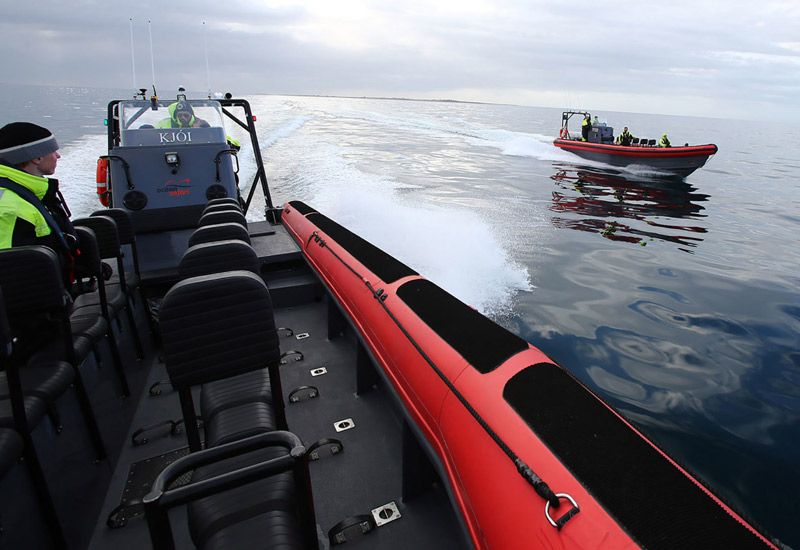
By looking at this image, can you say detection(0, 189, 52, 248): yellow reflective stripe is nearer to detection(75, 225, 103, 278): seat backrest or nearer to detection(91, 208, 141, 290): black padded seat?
detection(75, 225, 103, 278): seat backrest

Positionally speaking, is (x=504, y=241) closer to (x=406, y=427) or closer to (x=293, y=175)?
(x=406, y=427)

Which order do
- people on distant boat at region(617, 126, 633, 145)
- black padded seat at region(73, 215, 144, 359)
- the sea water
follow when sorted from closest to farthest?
black padded seat at region(73, 215, 144, 359), the sea water, people on distant boat at region(617, 126, 633, 145)

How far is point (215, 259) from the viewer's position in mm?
2359

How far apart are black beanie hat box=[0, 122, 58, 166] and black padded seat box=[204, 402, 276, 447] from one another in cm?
166

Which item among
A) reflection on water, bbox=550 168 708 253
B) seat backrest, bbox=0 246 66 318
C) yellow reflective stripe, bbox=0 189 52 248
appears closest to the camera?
seat backrest, bbox=0 246 66 318

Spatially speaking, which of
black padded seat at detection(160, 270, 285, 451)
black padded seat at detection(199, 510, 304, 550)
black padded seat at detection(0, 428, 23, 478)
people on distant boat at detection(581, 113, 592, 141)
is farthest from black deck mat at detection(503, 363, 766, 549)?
people on distant boat at detection(581, 113, 592, 141)

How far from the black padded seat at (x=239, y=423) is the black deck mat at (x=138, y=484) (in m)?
0.21

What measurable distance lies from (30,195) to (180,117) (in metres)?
3.35

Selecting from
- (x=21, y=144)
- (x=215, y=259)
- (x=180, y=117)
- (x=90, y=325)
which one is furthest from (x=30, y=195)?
(x=180, y=117)

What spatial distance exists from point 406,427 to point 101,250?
2.62 meters

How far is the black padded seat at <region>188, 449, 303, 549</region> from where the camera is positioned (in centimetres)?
141

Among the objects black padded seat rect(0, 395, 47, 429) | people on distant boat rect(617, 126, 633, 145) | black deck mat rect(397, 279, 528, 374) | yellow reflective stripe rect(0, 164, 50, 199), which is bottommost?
black padded seat rect(0, 395, 47, 429)

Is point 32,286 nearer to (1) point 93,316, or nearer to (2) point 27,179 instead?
(2) point 27,179

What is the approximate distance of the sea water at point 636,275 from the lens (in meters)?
3.31
